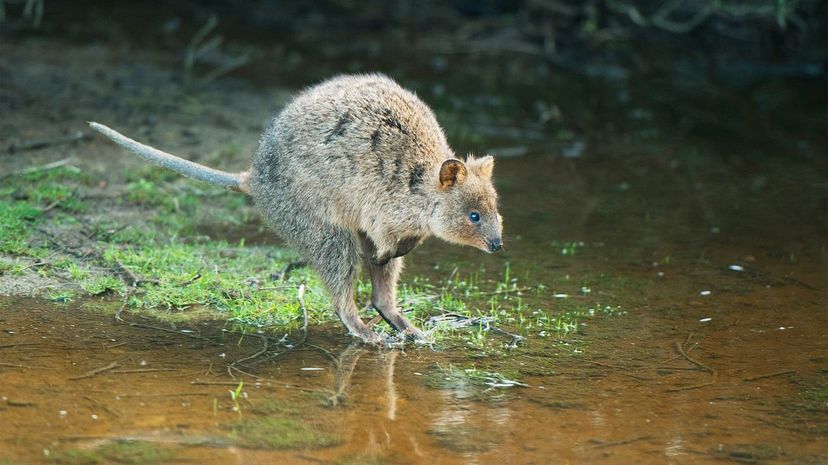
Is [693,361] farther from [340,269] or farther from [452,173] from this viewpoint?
[340,269]

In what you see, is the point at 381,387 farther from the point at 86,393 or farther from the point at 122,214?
the point at 122,214

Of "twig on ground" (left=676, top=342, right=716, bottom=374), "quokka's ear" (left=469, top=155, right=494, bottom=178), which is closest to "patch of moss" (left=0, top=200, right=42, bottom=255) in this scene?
"quokka's ear" (left=469, top=155, right=494, bottom=178)

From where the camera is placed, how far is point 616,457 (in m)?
4.55

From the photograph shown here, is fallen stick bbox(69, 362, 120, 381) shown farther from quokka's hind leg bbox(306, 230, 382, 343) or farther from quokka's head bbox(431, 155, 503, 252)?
quokka's head bbox(431, 155, 503, 252)

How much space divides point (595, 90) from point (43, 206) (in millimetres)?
7459

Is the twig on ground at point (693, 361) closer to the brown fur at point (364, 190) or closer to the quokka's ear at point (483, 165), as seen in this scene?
the brown fur at point (364, 190)

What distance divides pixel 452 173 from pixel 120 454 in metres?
2.50

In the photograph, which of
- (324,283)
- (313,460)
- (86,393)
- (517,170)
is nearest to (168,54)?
(517,170)

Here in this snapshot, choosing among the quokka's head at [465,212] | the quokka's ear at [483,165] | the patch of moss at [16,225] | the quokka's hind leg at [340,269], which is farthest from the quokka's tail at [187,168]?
the quokka's ear at [483,165]

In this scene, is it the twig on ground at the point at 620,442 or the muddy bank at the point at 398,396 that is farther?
the twig on ground at the point at 620,442

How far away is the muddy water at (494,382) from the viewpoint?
178 inches

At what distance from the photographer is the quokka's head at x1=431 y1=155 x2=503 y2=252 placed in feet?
19.6

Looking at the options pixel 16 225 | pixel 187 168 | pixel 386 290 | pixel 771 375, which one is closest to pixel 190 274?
pixel 187 168

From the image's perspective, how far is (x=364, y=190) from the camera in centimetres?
599
